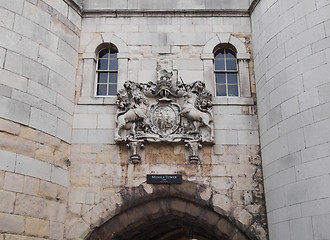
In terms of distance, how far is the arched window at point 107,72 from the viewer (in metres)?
9.52

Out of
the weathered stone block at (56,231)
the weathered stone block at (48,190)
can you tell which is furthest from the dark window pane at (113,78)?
the weathered stone block at (56,231)

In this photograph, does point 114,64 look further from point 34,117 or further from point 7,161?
point 7,161

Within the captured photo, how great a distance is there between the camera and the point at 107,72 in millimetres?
9680

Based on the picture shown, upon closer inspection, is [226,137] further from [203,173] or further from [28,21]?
[28,21]

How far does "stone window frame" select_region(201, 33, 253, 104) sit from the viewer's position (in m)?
9.15

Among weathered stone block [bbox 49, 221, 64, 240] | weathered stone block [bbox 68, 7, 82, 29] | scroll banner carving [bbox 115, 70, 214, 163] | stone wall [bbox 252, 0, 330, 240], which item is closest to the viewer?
stone wall [bbox 252, 0, 330, 240]

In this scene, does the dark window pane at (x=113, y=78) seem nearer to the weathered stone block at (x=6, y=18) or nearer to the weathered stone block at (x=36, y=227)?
the weathered stone block at (x=6, y=18)

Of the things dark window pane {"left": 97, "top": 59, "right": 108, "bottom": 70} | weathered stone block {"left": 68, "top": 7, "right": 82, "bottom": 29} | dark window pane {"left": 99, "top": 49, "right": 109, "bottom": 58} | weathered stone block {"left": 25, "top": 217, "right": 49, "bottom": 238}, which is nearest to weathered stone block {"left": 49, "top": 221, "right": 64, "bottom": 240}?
weathered stone block {"left": 25, "top": 217, "right": 49, "bottom": 238}

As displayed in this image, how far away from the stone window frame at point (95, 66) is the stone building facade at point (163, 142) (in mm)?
26

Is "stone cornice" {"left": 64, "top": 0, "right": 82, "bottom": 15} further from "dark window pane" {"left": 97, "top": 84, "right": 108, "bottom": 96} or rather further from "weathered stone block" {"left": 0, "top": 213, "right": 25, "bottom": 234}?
"weathered stone block" {"left": 0, "top": 213, "right": 25, "bottom": 234}

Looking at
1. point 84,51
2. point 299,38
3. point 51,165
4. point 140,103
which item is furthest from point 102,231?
point 299,38

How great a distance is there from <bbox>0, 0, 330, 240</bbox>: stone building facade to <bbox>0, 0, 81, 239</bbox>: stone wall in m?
0.02

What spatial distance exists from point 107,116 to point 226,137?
2.60 meters

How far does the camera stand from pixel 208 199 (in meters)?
8.31
